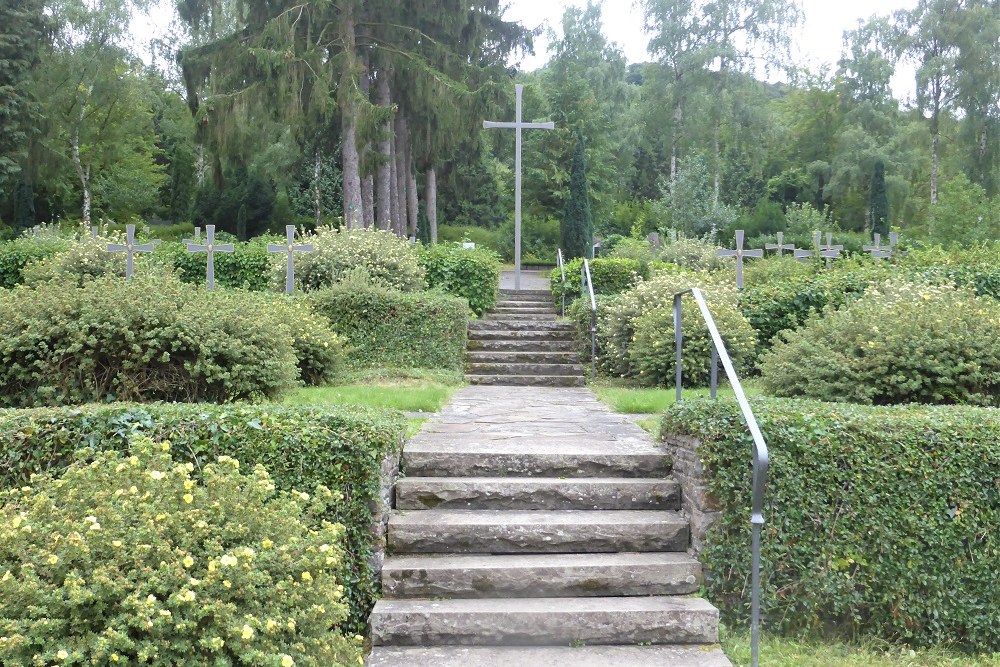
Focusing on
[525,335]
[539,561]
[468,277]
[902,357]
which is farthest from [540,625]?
[468,277]

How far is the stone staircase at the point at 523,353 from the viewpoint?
10.6 m

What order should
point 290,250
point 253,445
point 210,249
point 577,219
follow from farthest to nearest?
1. point 577,219
2. point 210,249
3. point 290,250
4. point 253,445

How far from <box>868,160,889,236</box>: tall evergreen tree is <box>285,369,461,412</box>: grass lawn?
25519mm

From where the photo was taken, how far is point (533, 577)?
402cm

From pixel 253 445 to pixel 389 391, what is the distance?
13.8 ft

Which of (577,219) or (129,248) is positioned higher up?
(577,219)

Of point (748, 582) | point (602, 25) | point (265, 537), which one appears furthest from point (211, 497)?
point (602, 25)

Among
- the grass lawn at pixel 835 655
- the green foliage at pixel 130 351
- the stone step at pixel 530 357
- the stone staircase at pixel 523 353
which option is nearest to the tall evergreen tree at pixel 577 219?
the stone staircase at pixel 523 353

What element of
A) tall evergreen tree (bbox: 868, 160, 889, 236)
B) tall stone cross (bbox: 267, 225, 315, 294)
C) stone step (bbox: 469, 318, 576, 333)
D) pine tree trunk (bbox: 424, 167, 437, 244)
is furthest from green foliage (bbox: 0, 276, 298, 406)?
tall evergreen tree (bbox: 868, 160, 889, 236)

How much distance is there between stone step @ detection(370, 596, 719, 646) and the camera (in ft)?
12.4

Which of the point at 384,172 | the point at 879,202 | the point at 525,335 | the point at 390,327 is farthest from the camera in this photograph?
the point at 879,202

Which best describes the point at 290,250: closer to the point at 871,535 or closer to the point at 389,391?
the point at 389,391

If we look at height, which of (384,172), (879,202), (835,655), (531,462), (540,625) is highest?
(384,172)

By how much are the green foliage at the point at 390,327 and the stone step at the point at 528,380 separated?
512 millimetres
